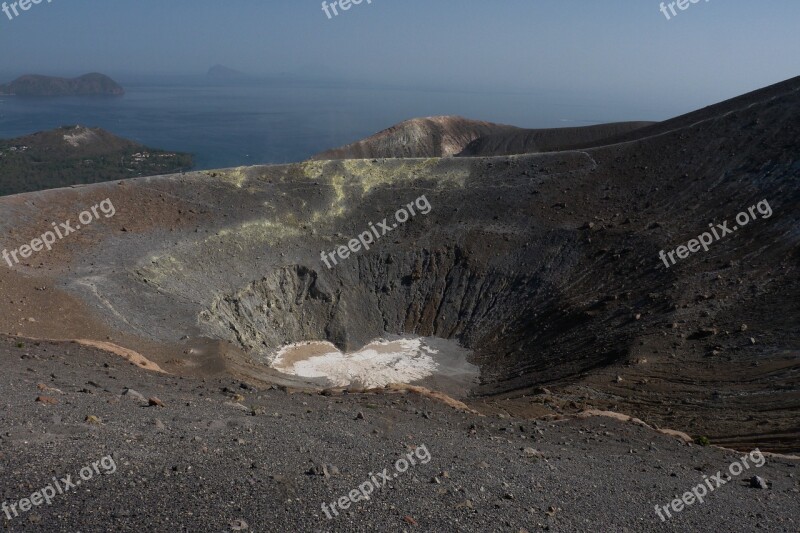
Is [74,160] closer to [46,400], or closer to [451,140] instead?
[451,140]

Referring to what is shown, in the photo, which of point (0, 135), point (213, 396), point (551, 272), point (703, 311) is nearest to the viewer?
point (213, 396)

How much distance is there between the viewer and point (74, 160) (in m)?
102

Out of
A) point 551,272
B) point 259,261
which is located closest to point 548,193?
point 551,272

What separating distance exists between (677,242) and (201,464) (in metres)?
26.9

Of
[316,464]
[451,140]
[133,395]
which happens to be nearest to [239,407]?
[133,395]

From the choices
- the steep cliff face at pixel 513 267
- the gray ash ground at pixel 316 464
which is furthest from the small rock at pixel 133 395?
the steep cliff face at pixel 513 267

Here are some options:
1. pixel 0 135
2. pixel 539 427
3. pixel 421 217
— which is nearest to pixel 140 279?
pixel 421 217

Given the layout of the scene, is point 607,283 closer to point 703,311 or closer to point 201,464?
point 703,311

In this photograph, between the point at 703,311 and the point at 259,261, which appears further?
the point at 259,261

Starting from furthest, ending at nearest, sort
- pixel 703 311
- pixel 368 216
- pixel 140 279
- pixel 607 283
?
pixel 368 216 < pixel 607 283 < pixel 140 279 < pixel 703 311

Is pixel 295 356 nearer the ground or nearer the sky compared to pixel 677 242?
nearer the ground

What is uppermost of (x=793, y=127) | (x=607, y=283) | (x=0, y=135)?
(x=0, y=135)

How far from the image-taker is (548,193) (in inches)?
1475

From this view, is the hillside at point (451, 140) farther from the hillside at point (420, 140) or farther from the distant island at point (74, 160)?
the distant island at point (74, 160)
